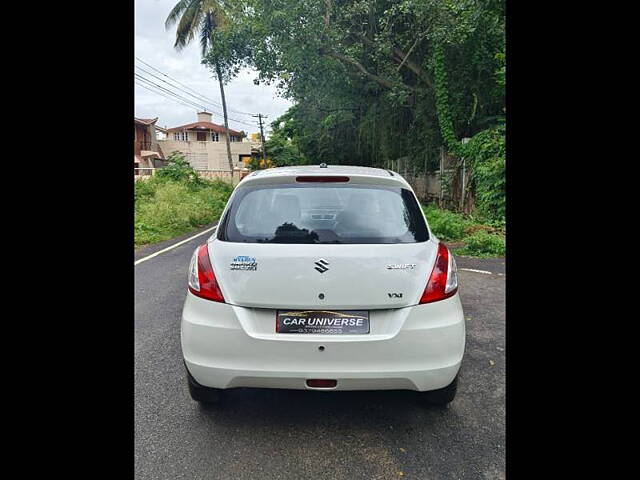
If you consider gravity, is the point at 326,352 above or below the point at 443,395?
above

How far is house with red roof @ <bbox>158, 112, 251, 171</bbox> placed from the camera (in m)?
52.2

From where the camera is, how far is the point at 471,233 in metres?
10.1

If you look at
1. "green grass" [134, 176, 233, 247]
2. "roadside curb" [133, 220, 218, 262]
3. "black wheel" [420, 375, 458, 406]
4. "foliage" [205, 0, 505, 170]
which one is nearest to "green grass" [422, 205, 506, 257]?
"foliage" [205, 0, 505, 170]

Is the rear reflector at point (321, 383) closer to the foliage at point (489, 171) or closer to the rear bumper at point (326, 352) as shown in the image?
the rear bumper at point (326, 352)

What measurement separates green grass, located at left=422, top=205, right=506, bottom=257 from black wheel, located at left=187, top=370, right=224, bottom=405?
6878mm

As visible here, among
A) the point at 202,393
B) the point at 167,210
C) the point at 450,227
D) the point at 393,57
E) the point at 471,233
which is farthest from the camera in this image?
the point at 393,57

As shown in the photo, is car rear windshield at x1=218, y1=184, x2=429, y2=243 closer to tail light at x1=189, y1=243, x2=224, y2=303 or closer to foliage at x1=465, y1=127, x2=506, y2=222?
tail light at x1=189, y1=243, x2=224, y2=303

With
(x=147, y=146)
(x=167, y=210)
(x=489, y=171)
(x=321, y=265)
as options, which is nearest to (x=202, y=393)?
(x=321, y=265)

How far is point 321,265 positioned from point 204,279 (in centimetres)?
71

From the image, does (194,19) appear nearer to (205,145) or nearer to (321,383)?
(205,145)
